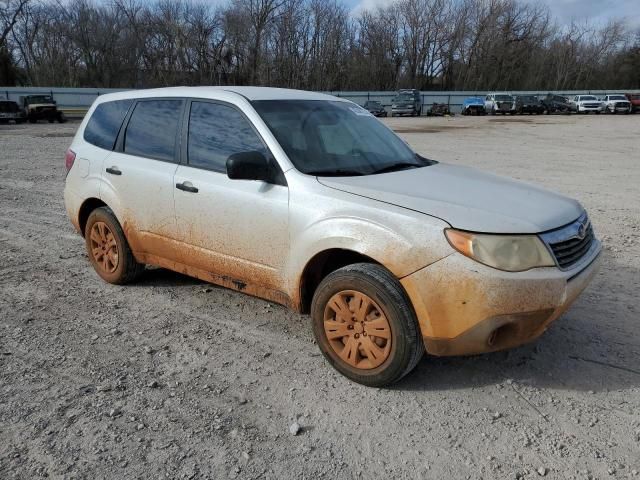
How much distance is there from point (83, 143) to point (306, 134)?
8.52 feet

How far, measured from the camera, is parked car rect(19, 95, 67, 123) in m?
32.4

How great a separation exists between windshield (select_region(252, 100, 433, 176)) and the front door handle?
755 millimetres

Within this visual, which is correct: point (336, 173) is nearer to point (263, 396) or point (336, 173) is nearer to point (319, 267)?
point (319, 267)

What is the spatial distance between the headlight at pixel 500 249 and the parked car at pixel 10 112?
34.8 meters

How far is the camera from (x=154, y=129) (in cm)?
454

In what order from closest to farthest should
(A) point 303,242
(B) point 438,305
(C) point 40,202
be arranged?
1. (B) point 438,305
2. (A) point 303,242
3. (C) point 40,202

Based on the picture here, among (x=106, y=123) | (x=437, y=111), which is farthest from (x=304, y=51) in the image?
(x=106, y=123)

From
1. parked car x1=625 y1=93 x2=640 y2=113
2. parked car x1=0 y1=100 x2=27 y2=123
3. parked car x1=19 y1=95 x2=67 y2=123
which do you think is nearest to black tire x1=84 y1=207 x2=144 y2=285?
parked car x1=0 y1=100 x2=27 y2=123

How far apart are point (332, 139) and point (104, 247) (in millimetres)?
2507

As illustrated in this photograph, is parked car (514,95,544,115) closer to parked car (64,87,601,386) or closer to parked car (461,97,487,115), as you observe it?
parked car (461,97,487,115)

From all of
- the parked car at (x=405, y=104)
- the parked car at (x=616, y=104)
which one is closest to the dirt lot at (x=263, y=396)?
the parked car at (x=405, y=104)

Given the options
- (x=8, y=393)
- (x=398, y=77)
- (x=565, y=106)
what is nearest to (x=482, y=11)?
(x=398, y=77)

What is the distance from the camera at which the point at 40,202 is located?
29.2ft

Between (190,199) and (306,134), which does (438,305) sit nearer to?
(306,134)
